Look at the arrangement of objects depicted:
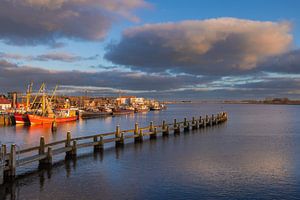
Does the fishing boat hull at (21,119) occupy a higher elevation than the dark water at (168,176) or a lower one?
higher

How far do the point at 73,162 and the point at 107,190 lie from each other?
9.63 meters

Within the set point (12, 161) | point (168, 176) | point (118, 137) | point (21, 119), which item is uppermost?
point (12, 161)

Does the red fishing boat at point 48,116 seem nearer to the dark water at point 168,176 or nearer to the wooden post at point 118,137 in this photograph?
the wooden post at point 118,137

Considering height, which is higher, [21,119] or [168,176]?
[21,119]

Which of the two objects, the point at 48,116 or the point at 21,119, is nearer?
the point at 21,119

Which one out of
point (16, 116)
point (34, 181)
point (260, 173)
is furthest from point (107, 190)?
point (16, 116)

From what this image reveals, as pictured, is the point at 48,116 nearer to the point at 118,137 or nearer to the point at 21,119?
the point at 21,119

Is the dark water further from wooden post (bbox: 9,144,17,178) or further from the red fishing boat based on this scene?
the red fishing boat

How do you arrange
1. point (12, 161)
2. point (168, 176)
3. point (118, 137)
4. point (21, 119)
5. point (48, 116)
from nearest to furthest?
point (12, 161) < point (168, 176) < point (118, 137) < point (21, 119) < point (48, 116)

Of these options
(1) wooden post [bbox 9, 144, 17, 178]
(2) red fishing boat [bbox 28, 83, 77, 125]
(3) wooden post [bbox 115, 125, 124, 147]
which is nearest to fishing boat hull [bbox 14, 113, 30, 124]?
(2) red fishing boat [bbox 28, 83, 77, 125]

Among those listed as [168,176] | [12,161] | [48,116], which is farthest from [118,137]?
[48,116]

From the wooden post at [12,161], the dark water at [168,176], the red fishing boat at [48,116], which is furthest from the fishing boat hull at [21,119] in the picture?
the wooden post at [12,161]

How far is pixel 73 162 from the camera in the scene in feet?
97.3

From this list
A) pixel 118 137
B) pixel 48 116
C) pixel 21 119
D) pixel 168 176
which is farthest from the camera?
pixel 48 116
